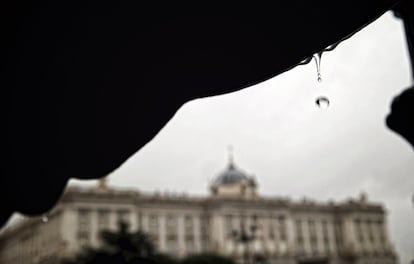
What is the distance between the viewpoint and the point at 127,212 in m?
42.2

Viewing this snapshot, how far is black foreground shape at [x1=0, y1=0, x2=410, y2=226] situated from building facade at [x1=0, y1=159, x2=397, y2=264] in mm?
32929

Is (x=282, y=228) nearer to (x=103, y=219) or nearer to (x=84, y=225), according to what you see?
(x=103, y=219)

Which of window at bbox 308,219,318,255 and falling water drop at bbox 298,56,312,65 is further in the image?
window at bbox 308,219,318,255

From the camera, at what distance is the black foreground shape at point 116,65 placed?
147 cm

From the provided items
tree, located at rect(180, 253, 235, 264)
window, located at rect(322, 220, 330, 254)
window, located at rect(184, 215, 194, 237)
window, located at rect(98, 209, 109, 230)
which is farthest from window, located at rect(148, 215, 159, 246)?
window, located at rect(322, 220, 330, 254)

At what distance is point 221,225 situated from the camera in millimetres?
45594

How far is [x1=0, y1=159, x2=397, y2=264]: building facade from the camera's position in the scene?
133 feet

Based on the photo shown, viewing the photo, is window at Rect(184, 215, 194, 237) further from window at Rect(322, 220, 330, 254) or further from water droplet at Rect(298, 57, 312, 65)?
water droplet at Rect(298, 57, 312, 65)

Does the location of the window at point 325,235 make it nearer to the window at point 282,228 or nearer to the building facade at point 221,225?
the building facade at point 221,225

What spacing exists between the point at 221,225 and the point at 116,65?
44.9 m

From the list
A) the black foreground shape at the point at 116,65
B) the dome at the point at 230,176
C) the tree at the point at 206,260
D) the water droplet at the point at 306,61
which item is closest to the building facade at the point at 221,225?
the dome at the point at 230,176

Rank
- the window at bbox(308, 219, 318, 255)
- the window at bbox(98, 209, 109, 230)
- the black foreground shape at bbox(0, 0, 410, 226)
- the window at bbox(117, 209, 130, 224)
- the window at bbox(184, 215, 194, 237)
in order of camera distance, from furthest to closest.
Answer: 1. the window at bbox(308, 219, 318, 255)
2. the window at bbox(184, 215, 194, 237)
3. the window at bbox(117, 209, 130, 224)
4. the window at bbox(98, 209, 109, 230)
5. the black foreground shape at bbox(0, 0, 410, 226)

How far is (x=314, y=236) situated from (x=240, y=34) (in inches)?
2096

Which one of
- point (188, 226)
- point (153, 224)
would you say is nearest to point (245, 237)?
point (153, 224)
